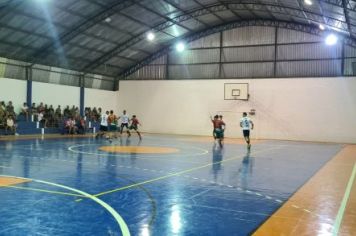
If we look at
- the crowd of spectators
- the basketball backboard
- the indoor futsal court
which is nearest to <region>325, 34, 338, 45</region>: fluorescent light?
the indoor futsal court

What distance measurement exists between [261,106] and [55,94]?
2001 cm

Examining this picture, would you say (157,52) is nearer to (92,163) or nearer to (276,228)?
(92,163)

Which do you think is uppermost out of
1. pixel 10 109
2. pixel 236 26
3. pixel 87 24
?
pixel 236 26

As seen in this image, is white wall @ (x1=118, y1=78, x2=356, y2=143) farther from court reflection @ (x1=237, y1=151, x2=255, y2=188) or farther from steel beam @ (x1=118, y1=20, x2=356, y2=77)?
court reflection @ (x1=237, y1=151, x2=255, y2=188)

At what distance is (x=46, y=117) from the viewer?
33719 millimetres

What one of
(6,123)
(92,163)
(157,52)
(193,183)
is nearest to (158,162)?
(92,163)

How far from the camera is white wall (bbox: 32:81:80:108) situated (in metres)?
35.1

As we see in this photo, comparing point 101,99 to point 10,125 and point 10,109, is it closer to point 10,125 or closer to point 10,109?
point 10,109

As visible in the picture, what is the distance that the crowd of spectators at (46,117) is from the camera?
29.1 meters

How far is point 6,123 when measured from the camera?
94.2ft

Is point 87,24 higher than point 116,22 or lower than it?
lower

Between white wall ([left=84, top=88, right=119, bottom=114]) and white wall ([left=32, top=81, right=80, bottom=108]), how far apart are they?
160cm

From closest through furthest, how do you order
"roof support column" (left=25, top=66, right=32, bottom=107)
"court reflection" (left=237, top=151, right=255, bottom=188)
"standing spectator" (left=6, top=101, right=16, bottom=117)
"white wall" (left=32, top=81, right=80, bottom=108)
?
"court reflection" (left=237, top=151, right=255, bottom=188) < "standing spectator" (left=6, top=101, right=16, bottom=117) < "roof support column" (left=25, top=66, right=32, bottom=107) < "white wall" (left=32, top=81, right=80, bottom=108)

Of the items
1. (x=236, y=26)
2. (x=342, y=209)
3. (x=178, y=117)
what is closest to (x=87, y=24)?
(x=178, y=117)
